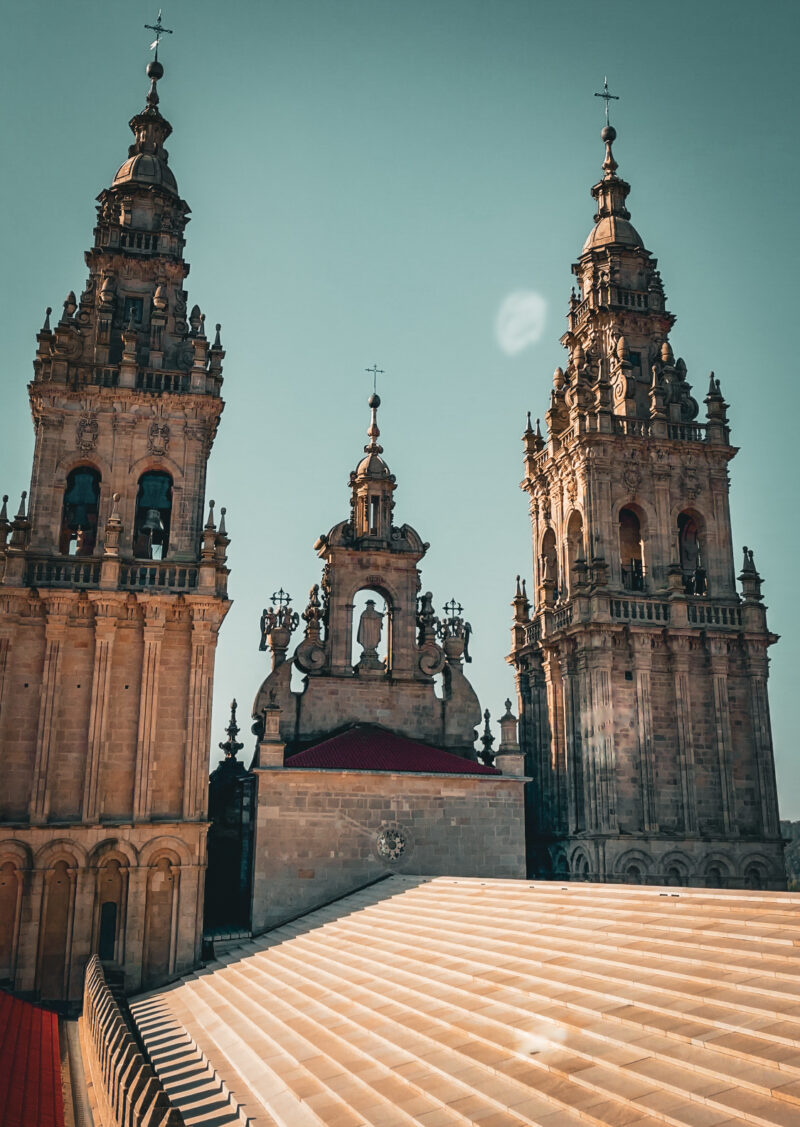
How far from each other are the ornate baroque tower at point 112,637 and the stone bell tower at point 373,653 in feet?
17.2

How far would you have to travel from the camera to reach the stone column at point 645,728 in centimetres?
3447

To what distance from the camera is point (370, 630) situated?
126 feet

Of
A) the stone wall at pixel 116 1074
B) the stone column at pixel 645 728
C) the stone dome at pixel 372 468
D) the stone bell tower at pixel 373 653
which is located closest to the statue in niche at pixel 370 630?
the stone bell tower at pixel 373 653

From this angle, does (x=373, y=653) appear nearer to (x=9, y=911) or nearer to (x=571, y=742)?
(x=571, y=742)

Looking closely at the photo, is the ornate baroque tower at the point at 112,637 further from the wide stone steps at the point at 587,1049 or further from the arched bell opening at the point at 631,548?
the arched bell opening at the point at 631,548

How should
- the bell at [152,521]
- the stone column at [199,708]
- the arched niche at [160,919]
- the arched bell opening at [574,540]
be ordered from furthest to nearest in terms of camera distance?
the arched bell opening at [574,540]
the bell at [152,521]
the stone column at [199,708]
the arched niche at [160,919]

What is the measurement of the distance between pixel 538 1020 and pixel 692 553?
29.6 metres

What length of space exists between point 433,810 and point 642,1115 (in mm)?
23358

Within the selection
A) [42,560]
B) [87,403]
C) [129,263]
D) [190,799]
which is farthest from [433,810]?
[129,263]

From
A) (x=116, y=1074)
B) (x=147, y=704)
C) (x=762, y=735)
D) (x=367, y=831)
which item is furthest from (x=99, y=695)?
(x=762, y=735)

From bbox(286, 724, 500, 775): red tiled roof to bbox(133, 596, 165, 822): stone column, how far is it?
14.3ft

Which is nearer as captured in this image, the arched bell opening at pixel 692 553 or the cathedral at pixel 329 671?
the cathedral at pixel 329 671

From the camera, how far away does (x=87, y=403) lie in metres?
34.4

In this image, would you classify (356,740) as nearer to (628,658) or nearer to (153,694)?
(153,694)
